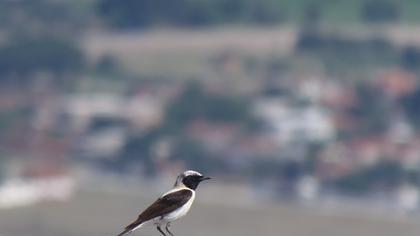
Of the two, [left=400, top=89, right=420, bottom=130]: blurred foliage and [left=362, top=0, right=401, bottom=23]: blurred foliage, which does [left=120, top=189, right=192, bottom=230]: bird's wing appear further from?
[left=362, top=0, right=401, bottom=23]: blurred foliage

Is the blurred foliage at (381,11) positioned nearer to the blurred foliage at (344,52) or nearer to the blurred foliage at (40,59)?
the blurred foliage at (344,52)

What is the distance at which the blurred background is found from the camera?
148ft

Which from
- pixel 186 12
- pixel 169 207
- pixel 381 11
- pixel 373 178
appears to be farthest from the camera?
pixel 186 12

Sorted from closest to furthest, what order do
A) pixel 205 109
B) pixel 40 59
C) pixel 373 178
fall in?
1. pixel 373 178
2. pixel 205 109
3. pixel 40 59

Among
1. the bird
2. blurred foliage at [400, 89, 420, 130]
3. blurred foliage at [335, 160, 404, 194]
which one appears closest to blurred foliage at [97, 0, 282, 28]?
blurred foliage at [400, 89, 420, 130]

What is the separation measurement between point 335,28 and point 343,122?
13.8m

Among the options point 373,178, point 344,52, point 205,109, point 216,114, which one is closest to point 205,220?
point 373,178

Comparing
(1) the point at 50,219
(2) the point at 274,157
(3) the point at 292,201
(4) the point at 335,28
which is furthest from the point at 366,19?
(1) the point at 50,219

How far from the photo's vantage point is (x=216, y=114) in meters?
61.0

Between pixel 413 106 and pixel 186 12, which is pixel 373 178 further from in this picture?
pixel 186 12

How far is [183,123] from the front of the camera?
6075 centimetres

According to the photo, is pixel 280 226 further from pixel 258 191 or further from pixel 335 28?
pixel 335 28

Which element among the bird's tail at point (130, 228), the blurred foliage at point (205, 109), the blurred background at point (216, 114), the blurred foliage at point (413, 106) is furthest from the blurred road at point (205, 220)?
the bird's tail at point (130, 228)

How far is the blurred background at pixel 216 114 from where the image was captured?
45125 mm
